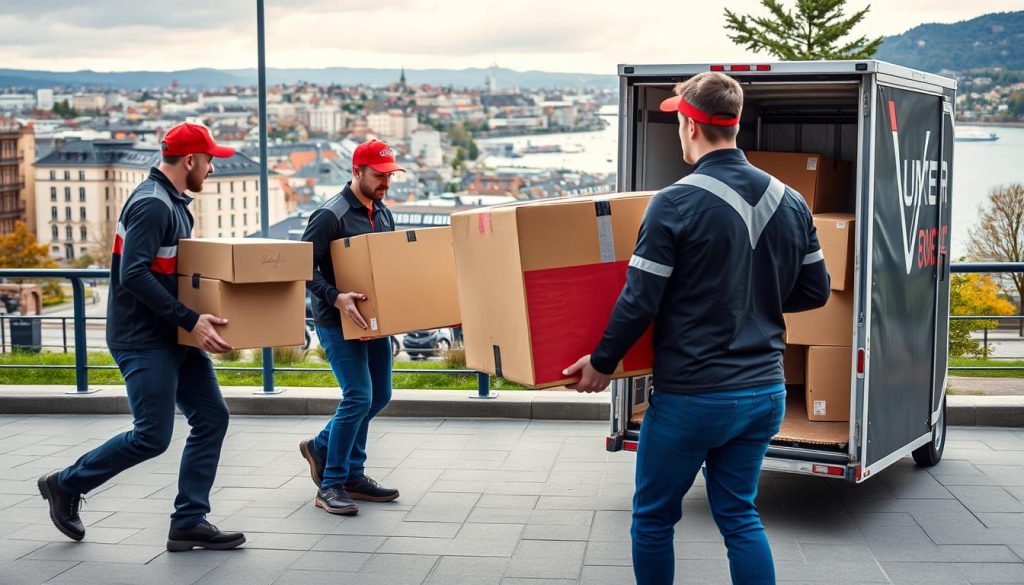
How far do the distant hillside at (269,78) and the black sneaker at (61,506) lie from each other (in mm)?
101871

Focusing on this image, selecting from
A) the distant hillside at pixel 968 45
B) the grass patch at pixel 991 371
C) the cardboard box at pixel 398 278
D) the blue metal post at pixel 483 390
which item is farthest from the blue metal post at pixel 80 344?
the distant hillside at pixel 968 45

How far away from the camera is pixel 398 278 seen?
19.3 ft

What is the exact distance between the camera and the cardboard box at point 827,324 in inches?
248

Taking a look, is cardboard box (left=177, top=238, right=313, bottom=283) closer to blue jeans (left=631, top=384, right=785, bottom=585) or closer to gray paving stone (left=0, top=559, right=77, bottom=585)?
gray paving stone (left=0, top=559, right=77, bottom=585)

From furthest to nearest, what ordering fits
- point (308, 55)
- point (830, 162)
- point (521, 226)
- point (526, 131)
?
point (308, 55) → point (526, 131) → point (830, 162) → point (521, 226)

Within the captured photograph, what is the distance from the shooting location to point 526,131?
4449 inches

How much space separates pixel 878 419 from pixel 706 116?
8.72 feet

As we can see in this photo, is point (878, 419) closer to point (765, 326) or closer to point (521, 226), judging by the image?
point (765, 326)

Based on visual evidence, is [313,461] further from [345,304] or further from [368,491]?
[345,304]

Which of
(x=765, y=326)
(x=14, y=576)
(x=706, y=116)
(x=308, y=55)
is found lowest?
(x=14, y=576)

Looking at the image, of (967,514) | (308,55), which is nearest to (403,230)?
(967,514)

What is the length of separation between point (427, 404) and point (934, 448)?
3603 millimetres

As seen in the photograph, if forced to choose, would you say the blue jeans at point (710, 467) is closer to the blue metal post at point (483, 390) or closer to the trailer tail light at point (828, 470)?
the trailer tail light at point (828, 470)

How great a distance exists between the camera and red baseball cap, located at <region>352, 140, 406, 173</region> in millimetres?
5887
